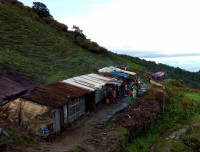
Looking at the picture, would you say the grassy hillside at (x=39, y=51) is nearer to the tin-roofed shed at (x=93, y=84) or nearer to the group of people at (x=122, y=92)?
the tin-roofed shed at (x=93, y=84)

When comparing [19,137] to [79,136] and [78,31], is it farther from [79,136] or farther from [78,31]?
[78,31]

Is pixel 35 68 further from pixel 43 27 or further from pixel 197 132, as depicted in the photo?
pixel 43 27

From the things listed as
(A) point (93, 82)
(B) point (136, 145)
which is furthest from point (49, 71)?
(B) point (136, 145)

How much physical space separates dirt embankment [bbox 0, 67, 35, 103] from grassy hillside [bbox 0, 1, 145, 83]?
125 centimetres

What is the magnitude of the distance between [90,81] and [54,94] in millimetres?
7748

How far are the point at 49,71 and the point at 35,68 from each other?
5.31ft

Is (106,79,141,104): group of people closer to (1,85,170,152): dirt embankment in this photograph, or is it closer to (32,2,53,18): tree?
(1,85,170,152): dirt embankment

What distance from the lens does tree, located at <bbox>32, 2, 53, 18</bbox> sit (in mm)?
71938

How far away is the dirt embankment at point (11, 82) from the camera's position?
30.5m

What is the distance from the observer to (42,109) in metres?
24.1

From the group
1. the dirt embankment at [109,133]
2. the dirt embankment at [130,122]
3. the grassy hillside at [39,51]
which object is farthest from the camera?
the grassy hillside at [39,51]

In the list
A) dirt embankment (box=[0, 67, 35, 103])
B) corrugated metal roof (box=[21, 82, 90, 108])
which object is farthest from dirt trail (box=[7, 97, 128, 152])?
dirt embankment (box=[0, 67, 35, 103])

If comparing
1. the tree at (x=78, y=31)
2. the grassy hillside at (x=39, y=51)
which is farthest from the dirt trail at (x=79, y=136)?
the tree at (x=78, y=31)

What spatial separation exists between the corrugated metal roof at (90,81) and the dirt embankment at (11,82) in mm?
4308
